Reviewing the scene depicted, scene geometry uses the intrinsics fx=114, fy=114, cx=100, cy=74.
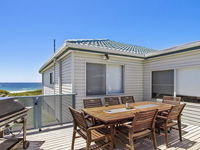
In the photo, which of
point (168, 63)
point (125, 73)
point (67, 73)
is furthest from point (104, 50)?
point (168, 63)

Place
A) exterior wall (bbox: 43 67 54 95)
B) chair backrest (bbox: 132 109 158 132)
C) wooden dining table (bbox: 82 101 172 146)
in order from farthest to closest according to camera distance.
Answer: exterior wall (bbox: 43 67 54 95)
wooden dining table (bbox: 82 101 172 146)
chair backrest (bbox: 132 109 158 132)

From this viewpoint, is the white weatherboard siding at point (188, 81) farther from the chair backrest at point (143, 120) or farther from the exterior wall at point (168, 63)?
the chair backrest at point (143, 120)

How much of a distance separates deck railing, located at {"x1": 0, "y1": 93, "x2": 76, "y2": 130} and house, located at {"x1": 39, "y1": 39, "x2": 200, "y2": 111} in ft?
1.50

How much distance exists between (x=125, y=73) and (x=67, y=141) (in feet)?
11.7

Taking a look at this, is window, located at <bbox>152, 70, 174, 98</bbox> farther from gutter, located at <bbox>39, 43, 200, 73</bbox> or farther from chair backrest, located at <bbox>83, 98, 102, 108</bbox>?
chair backrest, located at <bbox>83, 98, 102, 108</bbox>

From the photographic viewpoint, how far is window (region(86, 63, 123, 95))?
449 centimetres

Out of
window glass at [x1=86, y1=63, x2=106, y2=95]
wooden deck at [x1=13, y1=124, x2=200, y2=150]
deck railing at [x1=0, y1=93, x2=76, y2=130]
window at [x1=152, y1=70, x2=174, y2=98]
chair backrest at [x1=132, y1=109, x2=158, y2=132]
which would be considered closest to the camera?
chair backrest at [x1=132, y1=109, x2=158, y2=132]

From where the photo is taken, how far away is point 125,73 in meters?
5.23

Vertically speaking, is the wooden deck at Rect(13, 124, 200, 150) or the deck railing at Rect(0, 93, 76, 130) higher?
the deck railing at Rect(0, 93, 76, 130)

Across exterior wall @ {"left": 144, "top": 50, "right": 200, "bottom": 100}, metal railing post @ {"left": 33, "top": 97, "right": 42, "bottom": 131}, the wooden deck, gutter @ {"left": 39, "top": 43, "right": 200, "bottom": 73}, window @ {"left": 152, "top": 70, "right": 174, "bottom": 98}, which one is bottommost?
the wooden deck

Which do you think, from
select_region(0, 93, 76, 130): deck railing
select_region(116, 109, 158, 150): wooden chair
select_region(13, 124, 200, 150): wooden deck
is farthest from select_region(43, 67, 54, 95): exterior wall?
select_region(116, 109, 158, 150): wooden chair

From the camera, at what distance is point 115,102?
404 cm

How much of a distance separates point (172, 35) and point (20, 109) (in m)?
9.19

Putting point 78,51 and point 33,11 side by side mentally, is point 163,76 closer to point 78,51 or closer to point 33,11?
point 78,51
